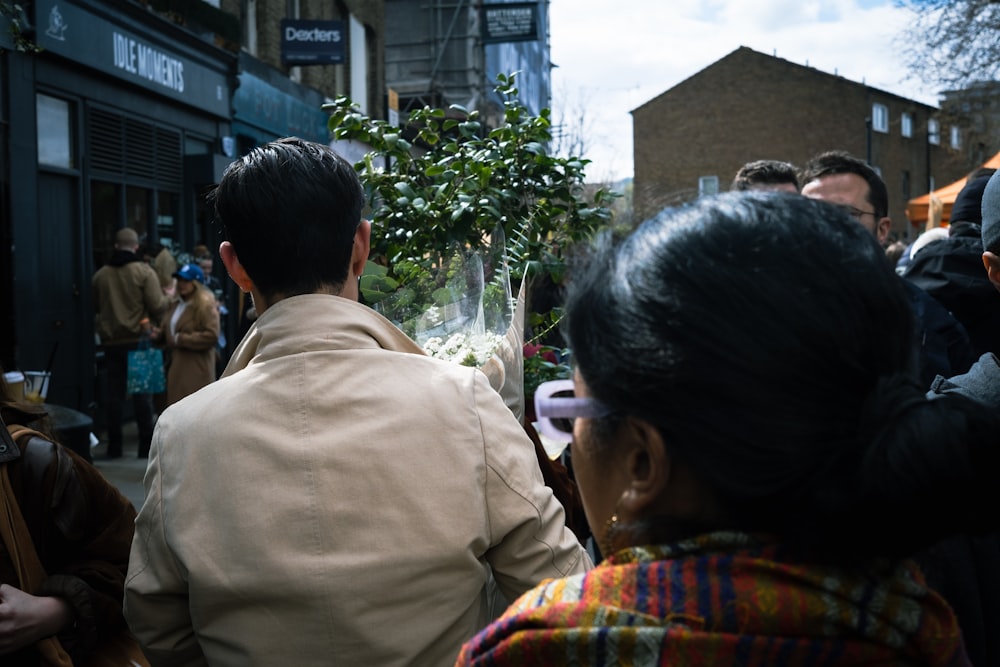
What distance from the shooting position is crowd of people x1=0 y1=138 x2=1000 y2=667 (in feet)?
2.99

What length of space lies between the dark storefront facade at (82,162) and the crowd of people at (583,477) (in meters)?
6.41

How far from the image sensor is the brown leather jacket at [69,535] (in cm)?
216

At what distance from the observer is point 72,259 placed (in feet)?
30.6

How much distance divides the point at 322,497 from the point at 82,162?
29.7 ft

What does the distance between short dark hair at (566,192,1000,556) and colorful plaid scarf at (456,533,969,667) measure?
0.04 m

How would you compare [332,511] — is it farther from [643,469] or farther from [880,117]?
[880,117]

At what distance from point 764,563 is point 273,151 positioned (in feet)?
4.38

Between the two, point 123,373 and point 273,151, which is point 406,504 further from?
point 123,373

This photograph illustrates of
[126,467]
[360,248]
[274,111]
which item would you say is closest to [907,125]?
[274,111]

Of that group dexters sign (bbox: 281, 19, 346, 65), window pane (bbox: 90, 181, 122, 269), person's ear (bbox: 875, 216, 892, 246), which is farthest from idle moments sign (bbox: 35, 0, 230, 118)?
person's ear (bbox: 875, 216, 892, 246)

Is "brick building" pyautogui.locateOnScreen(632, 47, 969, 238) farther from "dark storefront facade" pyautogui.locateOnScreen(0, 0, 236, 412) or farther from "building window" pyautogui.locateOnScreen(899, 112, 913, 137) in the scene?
"dark storefront facade" pyautogui.locateOnScreen(0, 0, 236, 412)

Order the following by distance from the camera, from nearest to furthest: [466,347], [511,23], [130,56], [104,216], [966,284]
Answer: [466,347] < [966,284] < [104,216] < [130,56] < [511,23]

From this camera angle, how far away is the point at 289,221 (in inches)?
71.0

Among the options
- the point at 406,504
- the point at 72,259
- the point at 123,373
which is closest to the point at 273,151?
the point at 406,504
